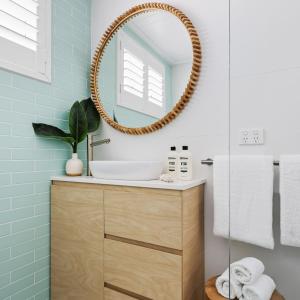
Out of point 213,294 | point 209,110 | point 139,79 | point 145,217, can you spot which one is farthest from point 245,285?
point 139,79

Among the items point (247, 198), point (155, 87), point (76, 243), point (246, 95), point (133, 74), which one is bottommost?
point (76, 243)

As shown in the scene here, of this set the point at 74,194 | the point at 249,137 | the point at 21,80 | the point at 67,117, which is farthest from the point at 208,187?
the point at 21,80

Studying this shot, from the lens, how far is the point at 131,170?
127 centimetres

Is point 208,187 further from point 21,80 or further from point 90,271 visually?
point 21,80

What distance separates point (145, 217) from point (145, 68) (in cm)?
98

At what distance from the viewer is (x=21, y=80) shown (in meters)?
1.41

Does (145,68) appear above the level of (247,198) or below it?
above

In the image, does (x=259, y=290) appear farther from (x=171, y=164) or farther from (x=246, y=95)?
(x=246, y=95)

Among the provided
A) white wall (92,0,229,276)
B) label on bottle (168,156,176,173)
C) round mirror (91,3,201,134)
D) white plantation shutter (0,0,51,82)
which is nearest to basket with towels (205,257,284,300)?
white wall (92,0,229,276)

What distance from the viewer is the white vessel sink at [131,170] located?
126cm

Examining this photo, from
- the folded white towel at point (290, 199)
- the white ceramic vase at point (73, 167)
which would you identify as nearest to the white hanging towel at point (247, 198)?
the folded white towel at point (290, 199)

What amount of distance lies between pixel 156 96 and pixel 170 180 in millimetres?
597

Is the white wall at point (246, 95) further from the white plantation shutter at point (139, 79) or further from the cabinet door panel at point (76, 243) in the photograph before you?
the cabinet door panel at point (76, 243)

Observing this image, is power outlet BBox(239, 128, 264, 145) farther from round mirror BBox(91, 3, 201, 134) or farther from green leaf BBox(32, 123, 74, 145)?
green leaf BBox(32, 123, 74, 145)
